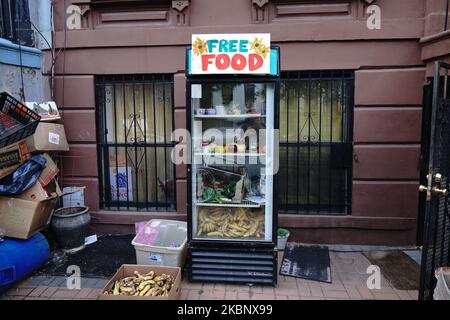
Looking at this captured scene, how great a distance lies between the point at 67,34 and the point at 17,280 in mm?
3380

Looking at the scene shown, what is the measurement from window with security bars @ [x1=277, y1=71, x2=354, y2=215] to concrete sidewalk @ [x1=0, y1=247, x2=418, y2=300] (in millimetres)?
1291

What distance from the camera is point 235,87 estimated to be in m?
4.23

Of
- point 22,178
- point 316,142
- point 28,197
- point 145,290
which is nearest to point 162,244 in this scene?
point 145,290

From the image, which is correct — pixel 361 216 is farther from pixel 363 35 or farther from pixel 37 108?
pixel 37 108

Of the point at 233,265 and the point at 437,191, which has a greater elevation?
the point at 437,191

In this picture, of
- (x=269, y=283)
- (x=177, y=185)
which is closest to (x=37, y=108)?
(x=177, y=185)

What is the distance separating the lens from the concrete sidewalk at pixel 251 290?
3734 mm

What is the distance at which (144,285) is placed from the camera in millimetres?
3469

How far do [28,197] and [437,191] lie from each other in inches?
172

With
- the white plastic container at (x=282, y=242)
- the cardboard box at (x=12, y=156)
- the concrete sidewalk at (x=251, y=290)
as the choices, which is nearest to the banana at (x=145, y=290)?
the concrete sidewalk at (x=251, y=290)

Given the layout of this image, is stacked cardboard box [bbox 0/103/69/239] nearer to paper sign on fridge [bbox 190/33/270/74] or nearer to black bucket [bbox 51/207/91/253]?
black bucket [bbox 51/207/91/253]

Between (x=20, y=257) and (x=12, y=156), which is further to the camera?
(x=12, y=156)

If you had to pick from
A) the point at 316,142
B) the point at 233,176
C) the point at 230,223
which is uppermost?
the point at 316,142

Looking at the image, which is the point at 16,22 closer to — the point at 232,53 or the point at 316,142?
the point at 232,53
